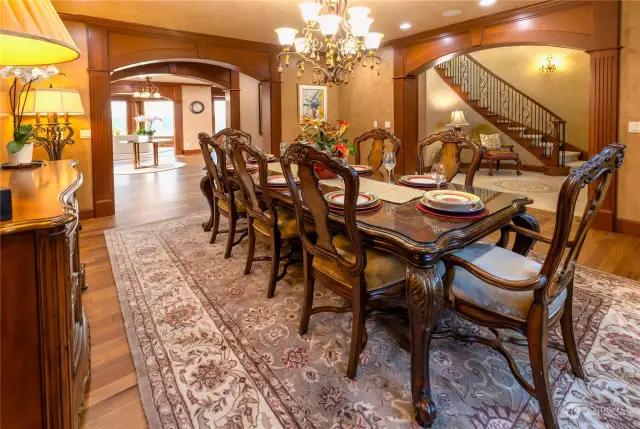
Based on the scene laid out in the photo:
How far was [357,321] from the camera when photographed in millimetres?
1737

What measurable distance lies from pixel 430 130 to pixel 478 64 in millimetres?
2856

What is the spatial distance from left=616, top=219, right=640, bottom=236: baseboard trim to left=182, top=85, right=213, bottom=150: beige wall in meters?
13.2

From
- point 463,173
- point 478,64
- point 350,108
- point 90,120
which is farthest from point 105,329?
point 478,64

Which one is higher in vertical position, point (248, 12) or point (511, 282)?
point (248, 12)

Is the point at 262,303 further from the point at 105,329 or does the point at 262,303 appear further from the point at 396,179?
the point at 396,179

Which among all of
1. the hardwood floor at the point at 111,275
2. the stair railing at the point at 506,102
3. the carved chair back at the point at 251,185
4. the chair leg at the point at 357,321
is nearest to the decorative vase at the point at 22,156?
the hardwood floor at the point at 111,275

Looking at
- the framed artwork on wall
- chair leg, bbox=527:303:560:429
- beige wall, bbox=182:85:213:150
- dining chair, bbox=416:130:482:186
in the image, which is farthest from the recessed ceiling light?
beige wall, bbox=182:85:213:150

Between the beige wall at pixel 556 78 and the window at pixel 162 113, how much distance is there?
12.5m

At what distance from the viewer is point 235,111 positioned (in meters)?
8.00

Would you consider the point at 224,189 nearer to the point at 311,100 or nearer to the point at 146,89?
the point at 311,100

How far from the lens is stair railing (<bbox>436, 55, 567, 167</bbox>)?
9219mm

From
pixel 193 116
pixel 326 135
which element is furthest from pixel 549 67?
pixel 193 116

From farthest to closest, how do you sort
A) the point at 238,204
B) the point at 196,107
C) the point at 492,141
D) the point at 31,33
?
the point at 196,107, the point at 492,141, the point at 238,204, the point at 31,33

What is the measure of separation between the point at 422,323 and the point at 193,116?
14.3m
